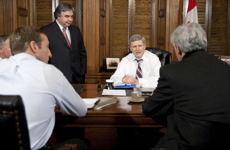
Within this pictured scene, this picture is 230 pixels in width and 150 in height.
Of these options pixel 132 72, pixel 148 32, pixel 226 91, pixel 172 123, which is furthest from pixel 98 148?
pixel 148 32

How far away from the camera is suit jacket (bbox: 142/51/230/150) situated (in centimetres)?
114

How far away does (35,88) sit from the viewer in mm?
1056

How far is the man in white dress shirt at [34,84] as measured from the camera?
3.43 feet

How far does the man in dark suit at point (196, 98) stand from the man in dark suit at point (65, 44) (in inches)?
84.5

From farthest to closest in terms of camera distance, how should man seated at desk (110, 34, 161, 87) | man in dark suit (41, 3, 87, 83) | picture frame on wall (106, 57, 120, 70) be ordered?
picture frame on wall (106, 57, 120, 70)
man in dark suit (41, 3, 87, 83)
man seated at desk (110, 34, 161, 87)

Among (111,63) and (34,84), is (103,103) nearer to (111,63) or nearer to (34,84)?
(34,84)

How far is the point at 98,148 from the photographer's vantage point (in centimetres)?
254

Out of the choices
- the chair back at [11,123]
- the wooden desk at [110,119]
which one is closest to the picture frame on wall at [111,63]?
the wooden desk at [110,119]

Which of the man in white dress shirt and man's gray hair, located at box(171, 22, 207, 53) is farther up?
man's gray hair, located at box(171, 22, 207, 53)

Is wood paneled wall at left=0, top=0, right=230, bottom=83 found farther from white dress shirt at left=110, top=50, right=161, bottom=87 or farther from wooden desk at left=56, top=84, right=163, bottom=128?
wooden desk at left=56, top=84, right=163, bottom=128

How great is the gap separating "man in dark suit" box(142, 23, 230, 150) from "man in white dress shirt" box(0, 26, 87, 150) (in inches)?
21.8

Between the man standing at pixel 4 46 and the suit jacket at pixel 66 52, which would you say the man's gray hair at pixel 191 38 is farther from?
the suit jacket at pixel 66 52

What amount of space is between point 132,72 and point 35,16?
2.34 metres

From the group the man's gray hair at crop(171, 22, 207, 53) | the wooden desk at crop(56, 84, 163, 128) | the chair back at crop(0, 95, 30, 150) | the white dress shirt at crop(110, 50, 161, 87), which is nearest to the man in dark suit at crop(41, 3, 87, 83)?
the white dress shirt at crop(110, 50, 161, 87)
